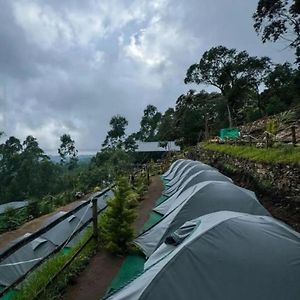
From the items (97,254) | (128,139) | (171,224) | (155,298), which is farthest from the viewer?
(128,139)

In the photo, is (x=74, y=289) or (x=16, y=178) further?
(x=16, y=178)

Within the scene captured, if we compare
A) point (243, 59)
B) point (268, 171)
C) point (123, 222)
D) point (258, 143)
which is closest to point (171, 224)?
point (123, 222)

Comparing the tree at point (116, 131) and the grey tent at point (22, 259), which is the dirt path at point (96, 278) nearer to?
the grey tent at point (22, 259)

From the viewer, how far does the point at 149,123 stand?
2466 inches

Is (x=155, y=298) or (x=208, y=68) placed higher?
(x=208, y=68)

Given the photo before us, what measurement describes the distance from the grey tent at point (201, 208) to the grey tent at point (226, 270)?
103 inches

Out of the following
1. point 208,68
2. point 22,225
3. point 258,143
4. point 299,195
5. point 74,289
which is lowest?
point 22,225

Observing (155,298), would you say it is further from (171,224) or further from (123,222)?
(123,222)

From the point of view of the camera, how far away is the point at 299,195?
8.00 meters

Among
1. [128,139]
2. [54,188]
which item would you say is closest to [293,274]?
[54,188]

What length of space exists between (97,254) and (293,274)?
3.93 metres

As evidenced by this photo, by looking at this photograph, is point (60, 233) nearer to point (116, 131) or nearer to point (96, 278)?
point (96, 278)

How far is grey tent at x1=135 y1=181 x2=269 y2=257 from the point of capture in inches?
227

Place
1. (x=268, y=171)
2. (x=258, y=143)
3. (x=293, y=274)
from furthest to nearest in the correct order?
(x=258, y=143), (x=268, y=171), (x=293, y=274)
